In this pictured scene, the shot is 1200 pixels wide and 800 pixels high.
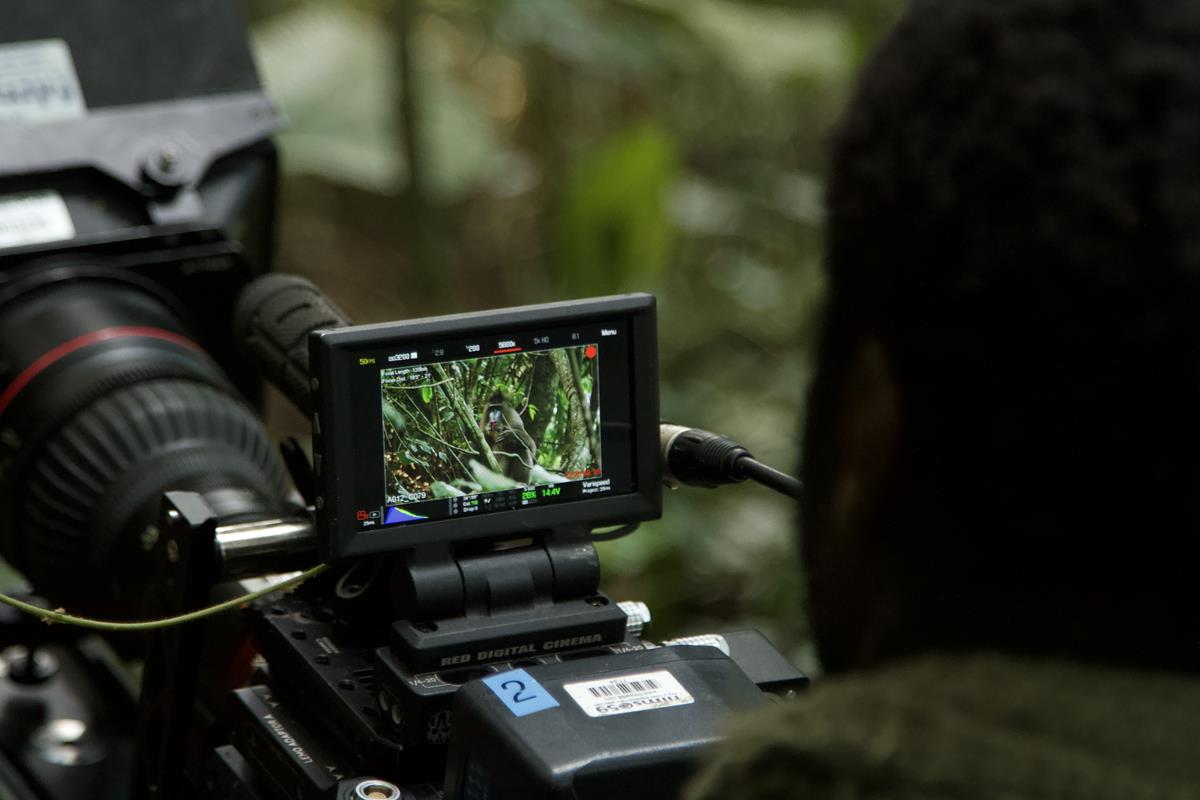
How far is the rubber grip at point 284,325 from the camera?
1280mm

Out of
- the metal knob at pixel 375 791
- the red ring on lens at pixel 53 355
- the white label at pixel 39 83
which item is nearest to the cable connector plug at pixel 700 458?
the metal knob at pixel 375 791

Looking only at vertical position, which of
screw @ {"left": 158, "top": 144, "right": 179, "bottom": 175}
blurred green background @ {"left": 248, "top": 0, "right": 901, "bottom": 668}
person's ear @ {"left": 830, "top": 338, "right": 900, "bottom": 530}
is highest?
person's ear @ {"left": 830, "top": 338, "right": 900, "bottom": 530}

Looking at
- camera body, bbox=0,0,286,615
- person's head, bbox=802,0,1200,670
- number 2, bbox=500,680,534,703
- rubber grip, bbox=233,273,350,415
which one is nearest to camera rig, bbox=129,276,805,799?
number 2, bbox=500,680,534,703

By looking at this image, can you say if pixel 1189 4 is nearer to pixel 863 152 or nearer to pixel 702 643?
pixel 863 152

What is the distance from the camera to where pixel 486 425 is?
3.65ft

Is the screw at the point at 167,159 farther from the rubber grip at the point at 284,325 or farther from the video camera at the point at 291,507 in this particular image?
the rubber grip at the point at 284,325

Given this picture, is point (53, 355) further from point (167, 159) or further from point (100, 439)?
point (167, 159)

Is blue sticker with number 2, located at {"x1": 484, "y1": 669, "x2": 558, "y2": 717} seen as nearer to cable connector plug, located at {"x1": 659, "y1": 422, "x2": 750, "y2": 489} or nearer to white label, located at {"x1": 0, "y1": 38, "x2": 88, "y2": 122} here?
cable connector plug, located at {"x1": 659, "y1": 422, "x2": 750, "y2": 489}

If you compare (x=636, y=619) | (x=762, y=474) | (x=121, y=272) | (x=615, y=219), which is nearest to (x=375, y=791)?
(x=636, y=619)

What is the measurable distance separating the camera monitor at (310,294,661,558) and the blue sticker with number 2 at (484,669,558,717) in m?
0.15

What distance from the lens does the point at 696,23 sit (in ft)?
10.9

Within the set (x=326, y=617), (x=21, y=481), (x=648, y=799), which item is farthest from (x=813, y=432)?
(x=21, y=481)

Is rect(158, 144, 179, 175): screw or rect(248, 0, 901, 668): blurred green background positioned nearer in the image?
rect(158, 144, 179, 175): screw

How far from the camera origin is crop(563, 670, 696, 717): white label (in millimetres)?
961
